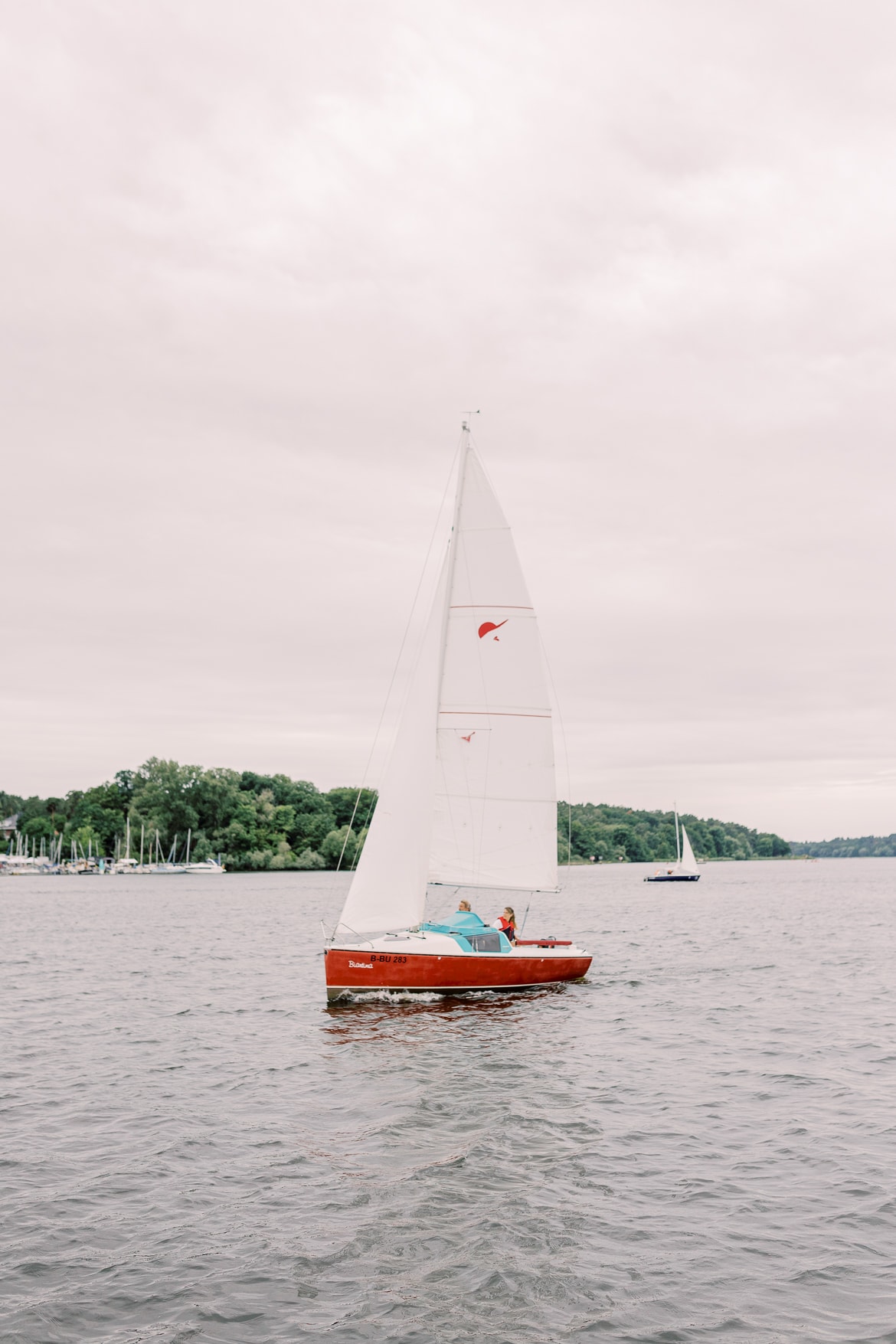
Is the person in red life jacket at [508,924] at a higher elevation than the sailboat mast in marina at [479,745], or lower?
lower

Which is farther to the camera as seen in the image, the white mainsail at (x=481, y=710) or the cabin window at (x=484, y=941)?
the white mainsail at (x=481, y=710)

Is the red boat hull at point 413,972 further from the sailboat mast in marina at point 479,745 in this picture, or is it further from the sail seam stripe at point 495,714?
the sail seam stripe at point 495,714

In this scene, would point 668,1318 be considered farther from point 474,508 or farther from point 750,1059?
point 474,508

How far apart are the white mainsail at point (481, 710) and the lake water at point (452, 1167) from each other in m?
4.47

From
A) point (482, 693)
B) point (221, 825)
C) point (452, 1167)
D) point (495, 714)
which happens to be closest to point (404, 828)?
point (495, 714)

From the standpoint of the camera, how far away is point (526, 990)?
30.8m

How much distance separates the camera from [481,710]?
2994 cm

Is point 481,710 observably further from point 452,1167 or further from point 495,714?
point 452,1167

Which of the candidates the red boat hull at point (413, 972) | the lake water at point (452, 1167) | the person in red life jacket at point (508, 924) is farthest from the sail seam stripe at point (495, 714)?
A: the lake water at point (452, 1167)

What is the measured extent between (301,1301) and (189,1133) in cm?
683

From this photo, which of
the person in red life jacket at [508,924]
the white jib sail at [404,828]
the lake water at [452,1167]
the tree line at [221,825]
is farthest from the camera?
the tree line at [221,825]

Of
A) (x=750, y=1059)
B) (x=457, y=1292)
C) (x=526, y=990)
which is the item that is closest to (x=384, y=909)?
(x=526, y=990)

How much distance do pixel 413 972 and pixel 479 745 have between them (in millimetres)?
6572

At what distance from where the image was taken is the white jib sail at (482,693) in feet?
97.5
